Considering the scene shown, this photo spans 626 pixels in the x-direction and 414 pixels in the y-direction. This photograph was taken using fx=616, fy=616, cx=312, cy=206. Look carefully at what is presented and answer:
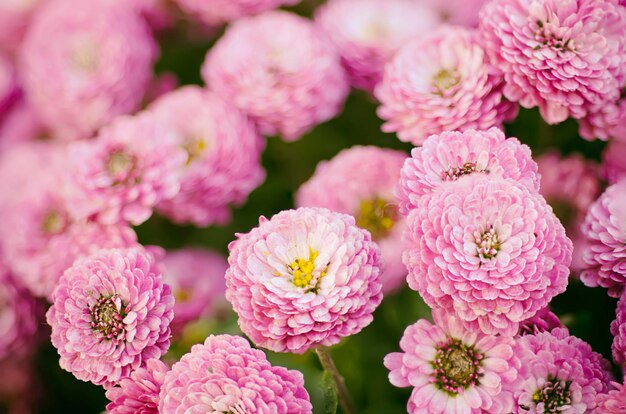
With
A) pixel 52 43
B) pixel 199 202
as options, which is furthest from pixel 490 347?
pixel 52 43

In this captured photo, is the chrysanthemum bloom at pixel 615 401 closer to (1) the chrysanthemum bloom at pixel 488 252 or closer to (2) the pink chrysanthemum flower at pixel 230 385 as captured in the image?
(1) the chrysanthemum bloom at pixel 488 252

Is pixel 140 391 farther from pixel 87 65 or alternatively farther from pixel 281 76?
pixel 87 65

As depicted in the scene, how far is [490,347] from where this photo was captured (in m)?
0.47

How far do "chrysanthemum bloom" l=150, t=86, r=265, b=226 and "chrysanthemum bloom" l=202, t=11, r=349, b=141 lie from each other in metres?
0.02

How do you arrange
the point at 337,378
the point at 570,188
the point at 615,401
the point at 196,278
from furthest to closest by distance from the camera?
the point at 196,278, the point at 570,188, the point at 337,378, the point at 615,401

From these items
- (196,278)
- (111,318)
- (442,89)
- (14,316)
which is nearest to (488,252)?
(442,89)

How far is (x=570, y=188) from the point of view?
0.65 meters

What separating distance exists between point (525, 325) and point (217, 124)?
15.8 inches

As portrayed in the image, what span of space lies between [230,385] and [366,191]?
281 millimetres

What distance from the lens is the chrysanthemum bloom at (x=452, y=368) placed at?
0.46m

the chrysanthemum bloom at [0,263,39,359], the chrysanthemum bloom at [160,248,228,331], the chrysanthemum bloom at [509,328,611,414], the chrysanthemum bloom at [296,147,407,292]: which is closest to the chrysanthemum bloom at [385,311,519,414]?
the chrysanthemum bloom at [509,328,611,414]

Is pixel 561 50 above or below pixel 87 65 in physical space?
above

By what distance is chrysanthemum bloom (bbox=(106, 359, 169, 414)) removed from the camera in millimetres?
472

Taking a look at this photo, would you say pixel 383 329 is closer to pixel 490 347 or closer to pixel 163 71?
pixel 490 347
